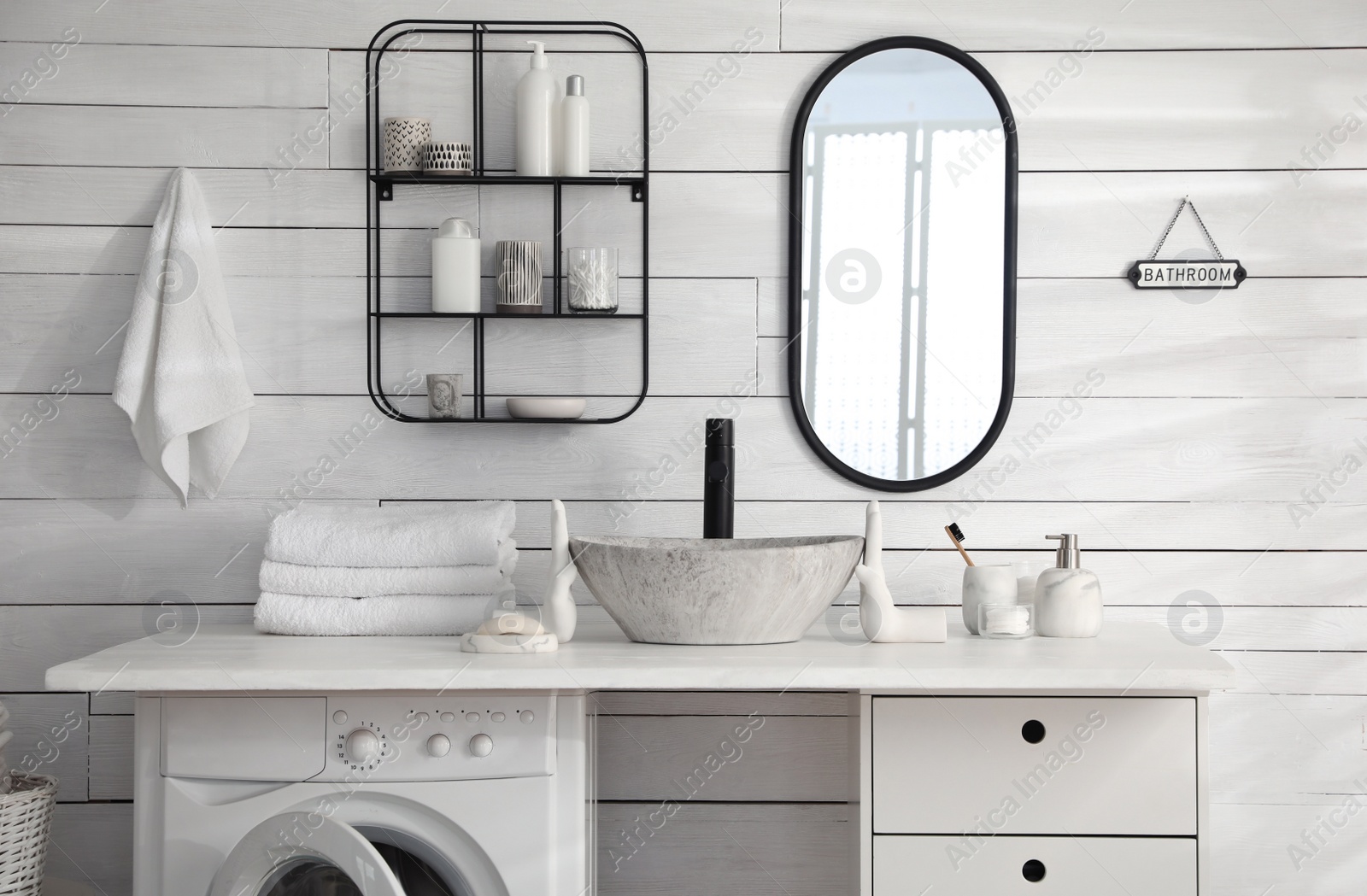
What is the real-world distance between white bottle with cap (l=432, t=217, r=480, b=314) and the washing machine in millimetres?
647

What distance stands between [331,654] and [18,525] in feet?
2.51

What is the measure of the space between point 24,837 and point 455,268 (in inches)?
39.2

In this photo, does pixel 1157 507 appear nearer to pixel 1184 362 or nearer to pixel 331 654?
pixel 1184 362

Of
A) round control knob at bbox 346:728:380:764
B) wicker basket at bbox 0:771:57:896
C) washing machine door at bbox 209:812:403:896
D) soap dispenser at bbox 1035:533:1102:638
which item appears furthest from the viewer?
soap dispenser at bbox 1035:533:1102:638

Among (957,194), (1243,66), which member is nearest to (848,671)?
(957,194)

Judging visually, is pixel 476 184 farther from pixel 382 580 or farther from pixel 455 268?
pixel 382 580

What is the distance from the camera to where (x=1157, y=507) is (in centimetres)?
169

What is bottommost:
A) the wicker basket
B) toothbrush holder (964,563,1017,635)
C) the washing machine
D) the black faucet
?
the wicker basket

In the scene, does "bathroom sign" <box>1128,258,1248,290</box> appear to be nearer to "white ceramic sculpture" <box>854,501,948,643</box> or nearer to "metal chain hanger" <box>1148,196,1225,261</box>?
"metal chain hanger" <box>1148,196,1225,261</box>

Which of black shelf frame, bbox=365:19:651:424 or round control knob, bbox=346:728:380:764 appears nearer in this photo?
round control knob, bbox=346:728:380:764

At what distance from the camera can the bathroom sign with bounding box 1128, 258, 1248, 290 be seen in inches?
65.9

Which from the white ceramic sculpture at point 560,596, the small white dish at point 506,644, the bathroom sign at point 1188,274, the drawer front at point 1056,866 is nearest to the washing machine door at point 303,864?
the small white dish at point 506,644

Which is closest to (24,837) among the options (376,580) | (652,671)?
(376,580)

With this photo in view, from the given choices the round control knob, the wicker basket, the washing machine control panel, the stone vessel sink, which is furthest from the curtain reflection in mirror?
the wicker basket
